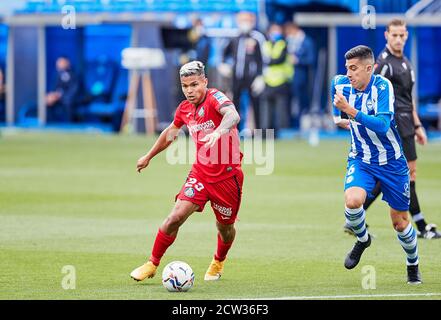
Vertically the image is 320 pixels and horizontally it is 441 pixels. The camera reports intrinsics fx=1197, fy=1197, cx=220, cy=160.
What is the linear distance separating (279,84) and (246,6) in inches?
150

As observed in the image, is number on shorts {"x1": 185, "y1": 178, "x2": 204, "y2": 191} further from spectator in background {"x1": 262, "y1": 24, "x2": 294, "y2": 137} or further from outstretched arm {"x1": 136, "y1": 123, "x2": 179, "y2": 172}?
spectator in background {"x1": 262, "y1": 24, "x2": 294, "y2": 137}

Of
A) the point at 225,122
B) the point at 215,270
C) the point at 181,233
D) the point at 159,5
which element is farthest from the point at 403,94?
the point at 159,5

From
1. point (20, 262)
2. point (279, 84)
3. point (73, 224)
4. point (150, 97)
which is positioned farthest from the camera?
point (150, 97)

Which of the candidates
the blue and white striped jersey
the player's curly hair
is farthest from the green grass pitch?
the player's curly hair

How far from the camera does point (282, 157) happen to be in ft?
80.7

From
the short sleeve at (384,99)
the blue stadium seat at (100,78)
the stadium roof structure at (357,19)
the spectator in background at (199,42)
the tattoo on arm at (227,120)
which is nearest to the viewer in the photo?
the tattoo on arm at (227,120)

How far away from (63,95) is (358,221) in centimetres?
2645

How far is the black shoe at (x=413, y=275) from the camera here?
10102 millimetres

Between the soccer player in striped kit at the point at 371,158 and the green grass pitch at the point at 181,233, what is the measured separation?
418mm

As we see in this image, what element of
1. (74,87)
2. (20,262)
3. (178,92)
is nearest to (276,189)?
(20,262)

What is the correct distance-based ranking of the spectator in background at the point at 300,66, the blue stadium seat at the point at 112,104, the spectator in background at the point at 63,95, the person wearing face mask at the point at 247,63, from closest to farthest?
the person wearing face mask at the point at 247,63 → the spectator in background at the point at 300,66 → the blue stadium seat at the point at 112,104 → the spectator in background at the point at 63,95

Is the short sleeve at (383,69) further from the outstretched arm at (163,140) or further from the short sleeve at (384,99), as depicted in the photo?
the outstretched arm at (163,140)

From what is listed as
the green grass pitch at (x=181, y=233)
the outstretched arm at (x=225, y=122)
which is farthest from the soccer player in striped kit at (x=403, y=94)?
the outstretched arm at (x=225, y=122)
